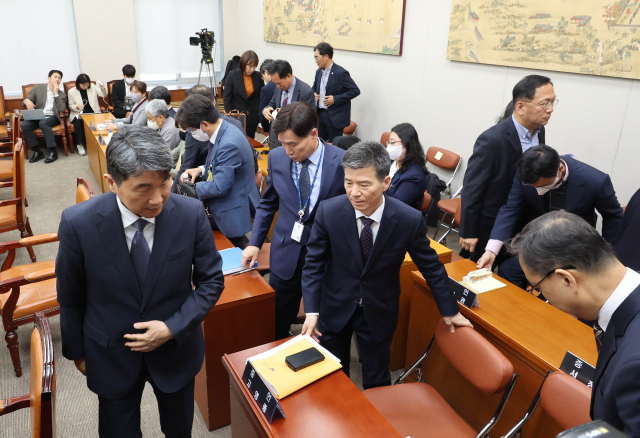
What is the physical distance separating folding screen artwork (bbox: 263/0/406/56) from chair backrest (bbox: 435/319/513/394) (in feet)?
14.4

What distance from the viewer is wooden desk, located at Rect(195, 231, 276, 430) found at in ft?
7.52

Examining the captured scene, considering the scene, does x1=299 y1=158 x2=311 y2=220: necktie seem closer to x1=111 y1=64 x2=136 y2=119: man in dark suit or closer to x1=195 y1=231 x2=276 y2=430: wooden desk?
x1=195 y1=231 x2=276 y2=430: wooden desk

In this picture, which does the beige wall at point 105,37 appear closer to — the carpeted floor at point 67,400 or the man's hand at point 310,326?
the carpeted floor at point 67,400

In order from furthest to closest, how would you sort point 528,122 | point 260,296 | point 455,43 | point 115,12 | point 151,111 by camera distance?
point 115,12 → point 455,43 → point 151,111 → point 528,122 → point 260,296

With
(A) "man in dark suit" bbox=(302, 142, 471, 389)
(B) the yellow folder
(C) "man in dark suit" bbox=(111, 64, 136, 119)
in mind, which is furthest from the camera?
(C) "man in dark suit" bbox=(111, 64, 136, 119)

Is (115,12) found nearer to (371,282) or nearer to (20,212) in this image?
(20,212)

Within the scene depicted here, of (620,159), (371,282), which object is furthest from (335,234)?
(620,159)

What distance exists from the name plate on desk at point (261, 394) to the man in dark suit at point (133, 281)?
0.82 ft

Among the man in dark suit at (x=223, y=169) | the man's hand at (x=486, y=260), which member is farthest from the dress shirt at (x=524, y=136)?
the man in dark suit at (x=223, y=169)

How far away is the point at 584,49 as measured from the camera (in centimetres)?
368

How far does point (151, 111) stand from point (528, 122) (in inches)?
130

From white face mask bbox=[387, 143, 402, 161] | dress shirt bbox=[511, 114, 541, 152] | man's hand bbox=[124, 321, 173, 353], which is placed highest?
dress shirt bbox=[511, 114, 541, 152]

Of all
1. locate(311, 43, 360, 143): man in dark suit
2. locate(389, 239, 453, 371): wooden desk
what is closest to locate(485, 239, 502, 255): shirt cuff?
locate(389, 239, 453, 371): wooden desk

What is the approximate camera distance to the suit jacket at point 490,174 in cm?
282
